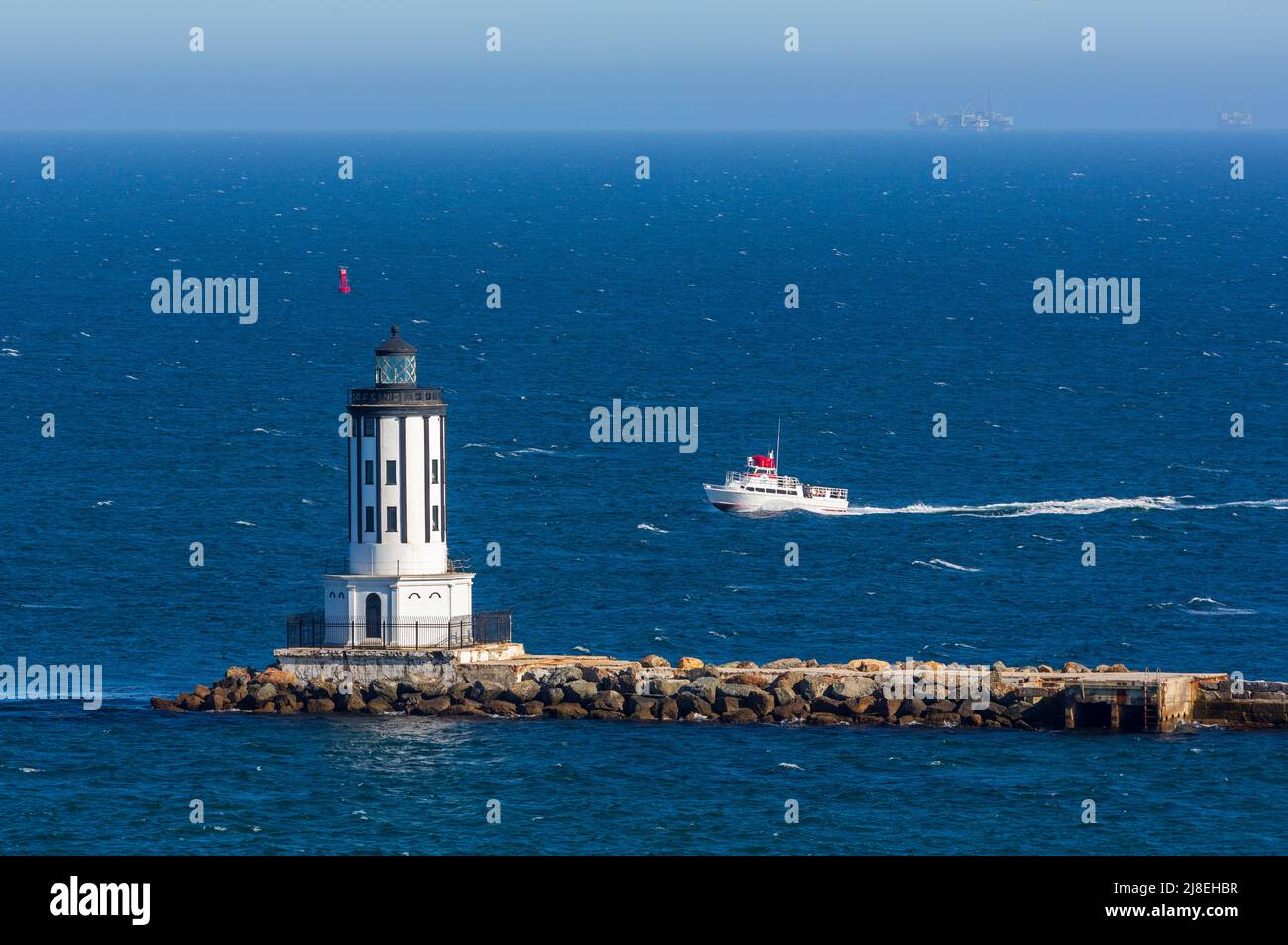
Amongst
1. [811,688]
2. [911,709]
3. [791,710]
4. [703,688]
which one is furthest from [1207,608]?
[703,688]

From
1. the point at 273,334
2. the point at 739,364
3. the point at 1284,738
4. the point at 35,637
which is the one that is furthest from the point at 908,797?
the point at 273,334

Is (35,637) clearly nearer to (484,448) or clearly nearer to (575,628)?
(575,628)

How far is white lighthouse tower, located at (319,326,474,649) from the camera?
269 feet

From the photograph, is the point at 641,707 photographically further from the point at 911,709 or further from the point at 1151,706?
the point at 1151,706

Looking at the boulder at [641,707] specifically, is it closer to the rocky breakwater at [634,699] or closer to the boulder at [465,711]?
Answer: the rocky breakwater at [634,699]

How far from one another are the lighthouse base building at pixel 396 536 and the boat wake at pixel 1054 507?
1804 inches

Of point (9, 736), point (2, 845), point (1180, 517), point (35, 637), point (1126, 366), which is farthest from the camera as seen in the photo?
point (1126, 366)

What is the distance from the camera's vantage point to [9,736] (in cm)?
7888

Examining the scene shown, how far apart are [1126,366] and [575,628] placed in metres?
86.5

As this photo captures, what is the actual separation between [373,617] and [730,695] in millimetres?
10336

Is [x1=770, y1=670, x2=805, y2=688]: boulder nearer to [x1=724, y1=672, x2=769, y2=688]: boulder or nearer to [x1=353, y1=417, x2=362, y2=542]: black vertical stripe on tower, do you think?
[x1=724, y1=672, x2=769, y2=688]: boulder

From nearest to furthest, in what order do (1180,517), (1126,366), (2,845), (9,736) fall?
(2,845), (9,736), (1180,517), (1126,366)

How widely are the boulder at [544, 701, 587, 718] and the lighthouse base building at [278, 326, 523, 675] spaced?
2.90 metres

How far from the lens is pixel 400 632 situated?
82500 millimetres
